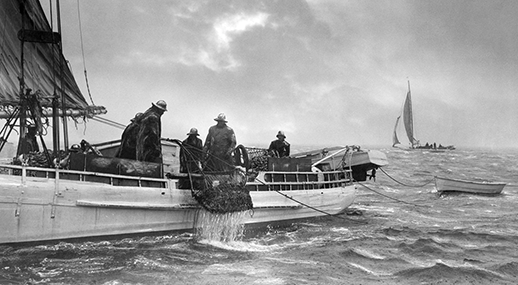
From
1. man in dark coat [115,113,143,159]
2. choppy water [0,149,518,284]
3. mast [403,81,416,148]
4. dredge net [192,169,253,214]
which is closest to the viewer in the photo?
choppy water [0,149,518,284]

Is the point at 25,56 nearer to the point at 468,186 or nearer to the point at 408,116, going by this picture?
the point at 468,186

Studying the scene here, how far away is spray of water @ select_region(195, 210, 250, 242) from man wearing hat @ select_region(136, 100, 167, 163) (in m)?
2.04

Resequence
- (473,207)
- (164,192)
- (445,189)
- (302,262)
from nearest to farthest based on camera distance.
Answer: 1. (302,262)
2. (164,192)
3. (473,207)
4. (445,189)

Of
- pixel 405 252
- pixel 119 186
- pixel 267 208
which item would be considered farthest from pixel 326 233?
pixel 119 186

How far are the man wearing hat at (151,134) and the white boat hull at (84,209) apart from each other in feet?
2.51

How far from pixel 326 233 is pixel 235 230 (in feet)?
12.7

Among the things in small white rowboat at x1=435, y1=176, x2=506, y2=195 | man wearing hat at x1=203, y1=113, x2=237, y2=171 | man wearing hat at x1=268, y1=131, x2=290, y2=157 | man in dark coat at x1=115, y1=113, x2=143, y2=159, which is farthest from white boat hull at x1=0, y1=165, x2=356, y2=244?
small white rowboat at x1=435, y1=176, x2=506, y2=195

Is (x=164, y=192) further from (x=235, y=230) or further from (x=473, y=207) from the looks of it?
(x=473, y=207)

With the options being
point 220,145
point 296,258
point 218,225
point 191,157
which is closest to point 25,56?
point 191,157

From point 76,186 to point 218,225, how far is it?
3.80 m

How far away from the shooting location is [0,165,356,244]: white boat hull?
378 inches

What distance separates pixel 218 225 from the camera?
1206 cm

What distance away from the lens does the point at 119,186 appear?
10969 millimetres

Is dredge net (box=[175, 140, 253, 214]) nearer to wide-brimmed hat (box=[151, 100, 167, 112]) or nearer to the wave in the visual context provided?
wide-brimmed hat (box=[151, 100, 167, 112])
